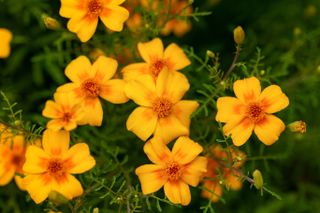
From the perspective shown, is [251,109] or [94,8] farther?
[94,8]

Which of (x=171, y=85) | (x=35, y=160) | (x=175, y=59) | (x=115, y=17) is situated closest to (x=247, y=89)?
(x=171, y=85)

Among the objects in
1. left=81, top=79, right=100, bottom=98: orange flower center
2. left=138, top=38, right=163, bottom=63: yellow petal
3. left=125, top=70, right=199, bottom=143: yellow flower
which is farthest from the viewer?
left=138, top=38, right=163, bottom=63: yellow petal

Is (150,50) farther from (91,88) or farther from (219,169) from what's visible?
(219,169)

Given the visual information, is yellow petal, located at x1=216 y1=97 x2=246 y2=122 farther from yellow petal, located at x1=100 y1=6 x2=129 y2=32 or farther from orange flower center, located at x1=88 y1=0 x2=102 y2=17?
orange flower center, located at x1=88 y1=0 x2=102 y2=17

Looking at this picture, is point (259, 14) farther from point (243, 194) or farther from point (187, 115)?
point (187, 115)

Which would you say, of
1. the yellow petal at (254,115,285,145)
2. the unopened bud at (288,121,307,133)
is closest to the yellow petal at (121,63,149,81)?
the yellow petal at (254,115,285,145)

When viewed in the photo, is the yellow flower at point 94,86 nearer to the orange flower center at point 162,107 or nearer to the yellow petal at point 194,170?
the orange flower center at point 162,107
